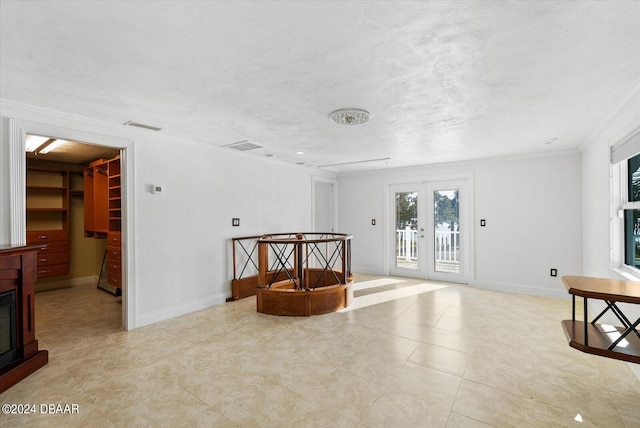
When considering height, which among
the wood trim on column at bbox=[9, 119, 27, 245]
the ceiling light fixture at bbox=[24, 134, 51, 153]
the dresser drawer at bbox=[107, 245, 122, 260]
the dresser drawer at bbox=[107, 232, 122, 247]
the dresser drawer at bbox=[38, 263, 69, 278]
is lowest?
the dresser drawer at bbox=[38, 263, 69, 278]

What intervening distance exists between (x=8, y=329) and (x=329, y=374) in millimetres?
2605

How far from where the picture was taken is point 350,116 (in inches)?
115

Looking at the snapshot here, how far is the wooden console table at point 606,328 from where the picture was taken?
64.1 inches

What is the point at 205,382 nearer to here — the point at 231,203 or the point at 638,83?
the point at 231,203

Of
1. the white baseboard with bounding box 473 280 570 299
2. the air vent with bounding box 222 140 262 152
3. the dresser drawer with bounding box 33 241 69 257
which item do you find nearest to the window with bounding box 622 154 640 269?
the white baseboard with bounding box 473 280 570 299

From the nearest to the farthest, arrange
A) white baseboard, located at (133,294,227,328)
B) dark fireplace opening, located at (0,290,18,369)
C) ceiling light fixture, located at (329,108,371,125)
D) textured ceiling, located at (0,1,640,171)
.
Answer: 1. textured ceiling, located at (0,1,640,171)
2. dark fireplace opening, located at (0,290,18,369)
3. ceiling light fixture, located at (329,108,371,125)
4. white baseboard, located at (133,294,227,328)

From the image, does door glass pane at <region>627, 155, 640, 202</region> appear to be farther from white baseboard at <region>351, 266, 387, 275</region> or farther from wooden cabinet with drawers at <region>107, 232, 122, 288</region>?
wooden cabinet with drawers at <region>107, 232, 122, 288</region>

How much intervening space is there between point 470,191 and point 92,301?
656cm

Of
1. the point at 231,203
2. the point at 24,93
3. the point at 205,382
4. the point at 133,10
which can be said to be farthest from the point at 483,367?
the point at 24,93

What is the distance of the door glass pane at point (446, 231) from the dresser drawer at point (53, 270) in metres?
6.93

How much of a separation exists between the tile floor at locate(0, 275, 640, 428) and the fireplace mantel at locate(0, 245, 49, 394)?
0.34 feet

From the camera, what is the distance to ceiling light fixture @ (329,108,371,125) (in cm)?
282

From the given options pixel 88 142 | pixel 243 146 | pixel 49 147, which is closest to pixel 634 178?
pixel 243 146

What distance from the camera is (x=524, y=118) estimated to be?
304 centimetres
